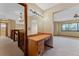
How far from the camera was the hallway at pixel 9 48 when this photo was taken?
2842 millimetres

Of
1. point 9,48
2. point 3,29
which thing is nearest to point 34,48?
point 9,48

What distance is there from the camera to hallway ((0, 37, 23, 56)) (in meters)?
2.84

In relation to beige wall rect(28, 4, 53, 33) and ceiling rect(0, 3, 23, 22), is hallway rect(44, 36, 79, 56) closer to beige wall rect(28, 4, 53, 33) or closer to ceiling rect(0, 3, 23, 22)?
beige wall rect(28, 4, 53, 33)

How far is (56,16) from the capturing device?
3.44 m

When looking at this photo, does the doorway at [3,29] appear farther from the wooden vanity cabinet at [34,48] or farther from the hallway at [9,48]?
the wooden vanity cabinet at [34,48]

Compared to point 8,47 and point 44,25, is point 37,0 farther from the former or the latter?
point 8,47

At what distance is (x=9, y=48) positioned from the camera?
3.14 m

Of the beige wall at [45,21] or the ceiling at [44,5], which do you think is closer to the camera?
the ceiling at [44,5]

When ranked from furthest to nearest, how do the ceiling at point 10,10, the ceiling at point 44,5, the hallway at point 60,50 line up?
the hallway at point 60,50, the ceiling at point 44,5, the ceiling at point 10,10

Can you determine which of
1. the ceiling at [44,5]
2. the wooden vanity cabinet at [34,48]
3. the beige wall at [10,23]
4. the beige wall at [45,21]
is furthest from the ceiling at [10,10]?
the wooden vanity cabinet at [34,48]

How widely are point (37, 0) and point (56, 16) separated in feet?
3.70

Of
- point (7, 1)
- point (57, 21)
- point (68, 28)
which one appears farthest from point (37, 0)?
point (68, 28)

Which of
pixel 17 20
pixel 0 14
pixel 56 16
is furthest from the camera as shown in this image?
pixel 56 16

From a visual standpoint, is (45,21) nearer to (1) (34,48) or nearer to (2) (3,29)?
(1) (34,48)
